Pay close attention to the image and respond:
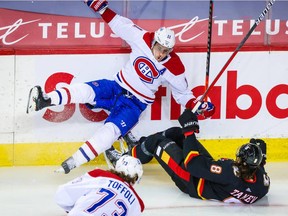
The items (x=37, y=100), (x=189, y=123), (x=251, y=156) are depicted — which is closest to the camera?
(x=251, y=156)

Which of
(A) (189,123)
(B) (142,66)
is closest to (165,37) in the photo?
Result: (B) (142,66)

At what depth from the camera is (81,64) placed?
6547 mm

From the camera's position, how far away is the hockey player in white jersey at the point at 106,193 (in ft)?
15.3

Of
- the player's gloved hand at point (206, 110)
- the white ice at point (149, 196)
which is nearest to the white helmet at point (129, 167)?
the white ice at point (149, 196)

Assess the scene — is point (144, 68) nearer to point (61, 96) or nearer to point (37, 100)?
point (61, 96)

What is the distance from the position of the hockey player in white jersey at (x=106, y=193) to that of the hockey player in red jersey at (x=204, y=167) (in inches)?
36.0

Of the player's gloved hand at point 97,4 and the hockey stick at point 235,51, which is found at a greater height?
the player's gloved hand at point 97,4

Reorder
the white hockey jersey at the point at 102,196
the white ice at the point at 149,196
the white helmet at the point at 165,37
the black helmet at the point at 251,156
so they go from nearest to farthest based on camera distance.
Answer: the white hockey jersey at the point at 102,196 < the black helmet at the point at 251,156 < the white ice at the point at 149,196 < the white helmet at the point at 165,37

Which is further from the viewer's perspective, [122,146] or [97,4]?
[122,146]

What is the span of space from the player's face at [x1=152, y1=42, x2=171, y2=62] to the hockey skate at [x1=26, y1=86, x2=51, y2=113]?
0.76m

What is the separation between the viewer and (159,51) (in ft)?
20.7

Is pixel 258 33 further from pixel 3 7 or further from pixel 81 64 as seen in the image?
pixel 3 7

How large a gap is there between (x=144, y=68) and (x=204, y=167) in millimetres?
989

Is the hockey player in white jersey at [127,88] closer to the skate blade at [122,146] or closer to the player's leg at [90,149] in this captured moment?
the player's leg at [90,149]
